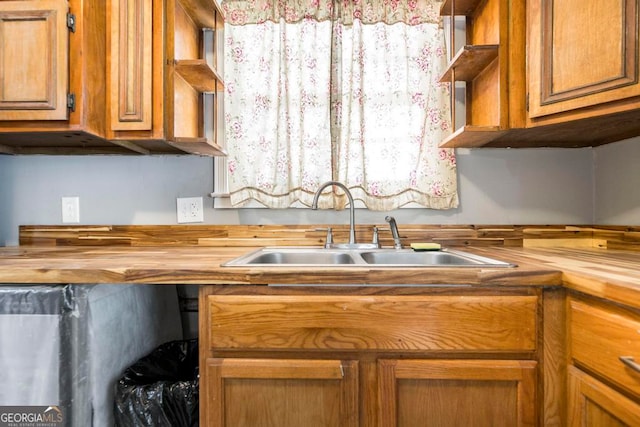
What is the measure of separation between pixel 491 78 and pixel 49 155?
2.08 metres

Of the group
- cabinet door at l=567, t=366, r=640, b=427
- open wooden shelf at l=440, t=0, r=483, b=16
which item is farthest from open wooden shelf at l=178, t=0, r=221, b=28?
cabinet door at l=567, t=366, r=640, b=427

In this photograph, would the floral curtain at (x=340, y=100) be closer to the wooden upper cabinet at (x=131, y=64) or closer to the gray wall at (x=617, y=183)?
the wooden upper cabinet at (x=131, y=64)

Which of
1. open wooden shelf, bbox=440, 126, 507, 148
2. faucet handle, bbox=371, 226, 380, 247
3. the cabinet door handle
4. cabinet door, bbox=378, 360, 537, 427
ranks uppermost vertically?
open wooden shelf, bbox=440, 126, 507, 148

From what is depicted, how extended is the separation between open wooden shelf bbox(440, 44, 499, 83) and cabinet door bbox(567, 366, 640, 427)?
3.59 feet

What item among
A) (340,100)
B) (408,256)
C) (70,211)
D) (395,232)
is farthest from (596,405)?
(70,211)

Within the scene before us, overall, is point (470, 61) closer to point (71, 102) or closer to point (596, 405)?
point (596, 405)

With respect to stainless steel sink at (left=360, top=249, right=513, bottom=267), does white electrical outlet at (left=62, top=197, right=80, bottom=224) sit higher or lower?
higher

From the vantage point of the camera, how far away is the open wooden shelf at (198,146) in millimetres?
1420

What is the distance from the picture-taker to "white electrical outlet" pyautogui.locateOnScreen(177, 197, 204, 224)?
174 cm

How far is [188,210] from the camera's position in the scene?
1.74 metres

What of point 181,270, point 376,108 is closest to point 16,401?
point 181,270

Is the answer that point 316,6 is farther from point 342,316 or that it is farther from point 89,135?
point 342,316

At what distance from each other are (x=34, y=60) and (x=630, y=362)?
1980 millimetres

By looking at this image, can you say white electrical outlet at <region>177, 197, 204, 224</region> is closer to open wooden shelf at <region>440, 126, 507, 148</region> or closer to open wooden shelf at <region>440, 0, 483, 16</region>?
open wooden shelf at <region>440, 126, 507, 148</region>
